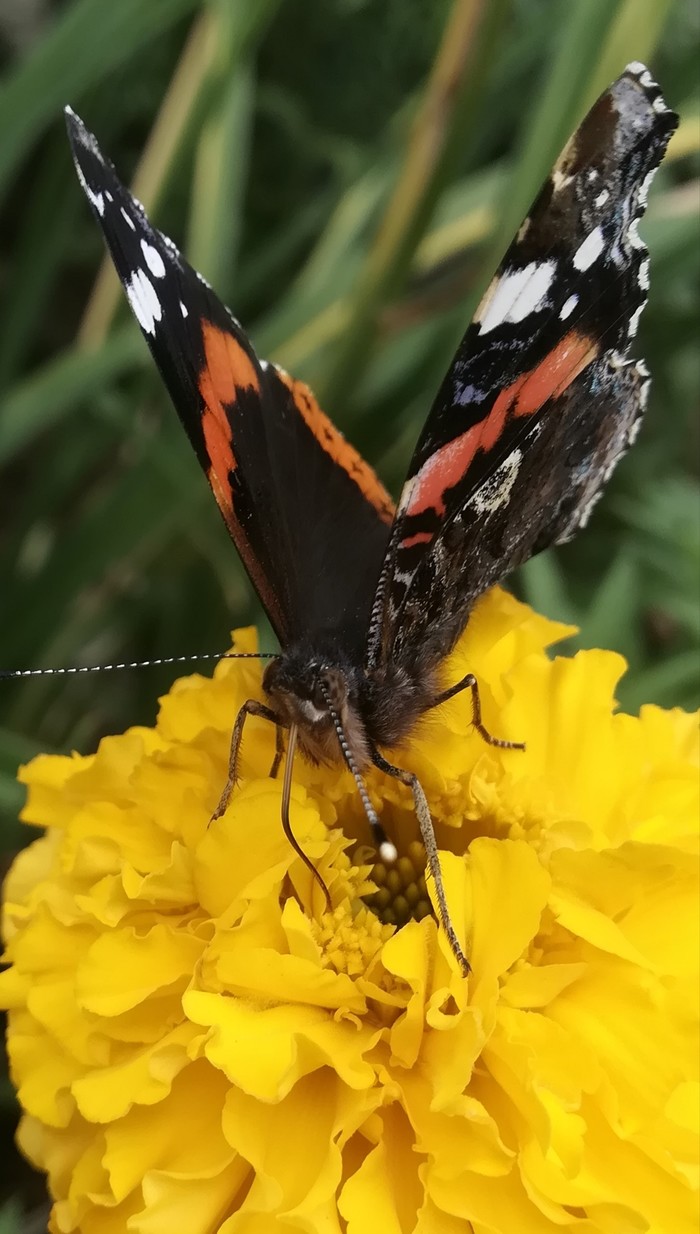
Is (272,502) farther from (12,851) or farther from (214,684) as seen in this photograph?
(12,851)

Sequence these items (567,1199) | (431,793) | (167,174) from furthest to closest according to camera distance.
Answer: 1. (167,174)
2. (431,793)
3. (567,1199)

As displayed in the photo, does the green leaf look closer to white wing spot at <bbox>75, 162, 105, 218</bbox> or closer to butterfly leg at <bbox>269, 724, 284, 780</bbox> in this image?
white wing spot at <bbox>75, 162, 105, 218</bbox>

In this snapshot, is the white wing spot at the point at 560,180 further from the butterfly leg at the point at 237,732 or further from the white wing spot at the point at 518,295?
the butterfly leg at the point at 237,732

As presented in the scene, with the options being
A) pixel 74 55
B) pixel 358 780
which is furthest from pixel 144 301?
pixel 74 55

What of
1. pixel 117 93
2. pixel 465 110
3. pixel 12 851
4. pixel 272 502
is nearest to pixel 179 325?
pixel 272 502

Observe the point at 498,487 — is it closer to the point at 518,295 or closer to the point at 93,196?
the point at 518,295

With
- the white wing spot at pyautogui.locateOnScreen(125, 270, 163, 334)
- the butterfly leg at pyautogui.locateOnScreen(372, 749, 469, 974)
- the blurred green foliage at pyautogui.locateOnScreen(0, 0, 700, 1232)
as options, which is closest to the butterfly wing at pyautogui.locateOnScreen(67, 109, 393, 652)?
the white wing spot at pyautogui.locateOnScreen(125, 270, 163, 334)
